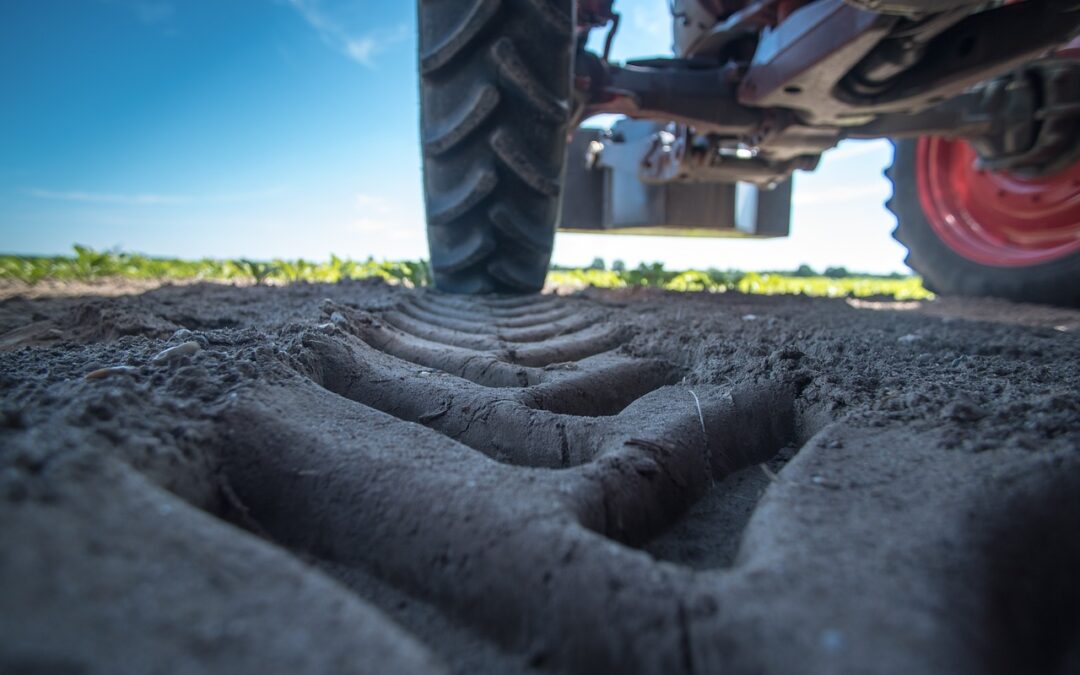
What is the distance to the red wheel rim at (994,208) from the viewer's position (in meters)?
2.66

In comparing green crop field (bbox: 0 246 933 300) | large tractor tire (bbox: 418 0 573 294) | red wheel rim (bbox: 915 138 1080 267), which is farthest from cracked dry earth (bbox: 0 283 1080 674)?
red wheel rim (bbox: 915 138 1080 267)

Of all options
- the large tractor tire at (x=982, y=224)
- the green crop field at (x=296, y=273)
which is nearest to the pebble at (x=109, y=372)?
the green crop field at (x=296, y=273)

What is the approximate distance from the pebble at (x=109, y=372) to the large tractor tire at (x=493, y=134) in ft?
4.36

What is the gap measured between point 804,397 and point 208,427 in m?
0.81

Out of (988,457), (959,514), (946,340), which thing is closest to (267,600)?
(959,514)

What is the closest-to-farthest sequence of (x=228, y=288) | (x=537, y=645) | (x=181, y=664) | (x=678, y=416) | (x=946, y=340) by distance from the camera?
1. (x=181, y=664)
2. (x=537, y=645)
3. (x=678, y=416)
4. (x=946, y=340)
5. (x=228, y=288)

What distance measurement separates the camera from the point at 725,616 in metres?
0.40

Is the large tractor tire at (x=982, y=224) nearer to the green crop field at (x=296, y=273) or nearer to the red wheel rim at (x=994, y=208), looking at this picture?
the red wheel rim at (x=994, y=208)

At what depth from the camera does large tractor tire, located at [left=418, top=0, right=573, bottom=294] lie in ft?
5.64

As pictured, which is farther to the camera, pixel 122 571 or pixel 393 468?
pixel 393 468

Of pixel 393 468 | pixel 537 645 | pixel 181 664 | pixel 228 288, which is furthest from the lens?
pixel 228 288

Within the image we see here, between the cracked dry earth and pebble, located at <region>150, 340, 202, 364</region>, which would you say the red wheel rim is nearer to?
the cracked dry earth

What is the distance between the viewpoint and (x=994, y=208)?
2.99 metres

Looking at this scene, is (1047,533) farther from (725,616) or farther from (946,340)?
(946,340)
